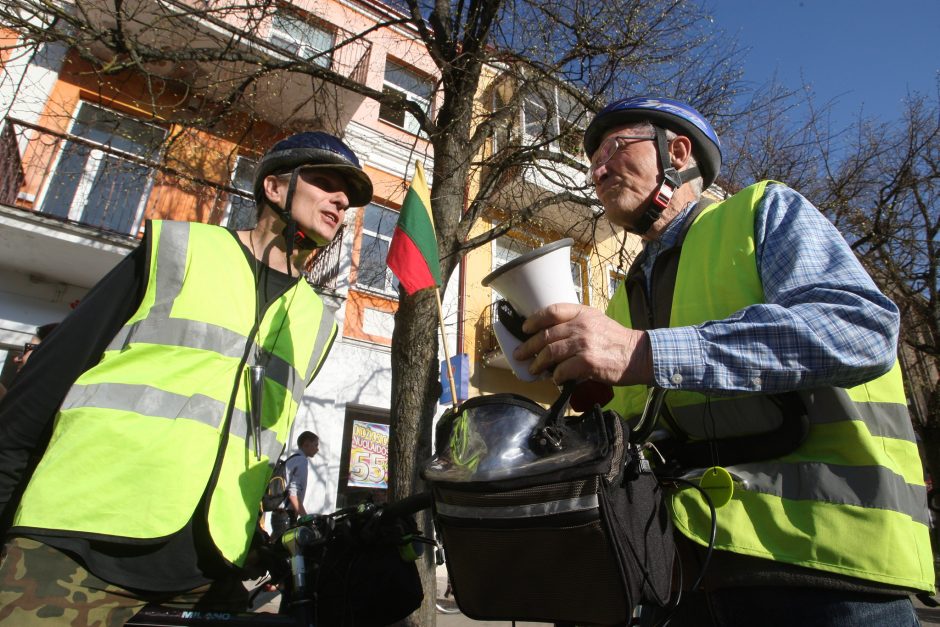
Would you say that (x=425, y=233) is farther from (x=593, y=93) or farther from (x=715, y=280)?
(x=593, y=93)

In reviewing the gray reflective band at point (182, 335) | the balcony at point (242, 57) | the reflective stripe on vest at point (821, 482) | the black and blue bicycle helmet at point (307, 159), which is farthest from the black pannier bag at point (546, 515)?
the balcony at point (242, 57)

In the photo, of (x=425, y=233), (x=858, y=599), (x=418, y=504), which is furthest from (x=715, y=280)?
(x=425, y=233)

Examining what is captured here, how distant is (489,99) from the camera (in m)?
Answer: 7.82

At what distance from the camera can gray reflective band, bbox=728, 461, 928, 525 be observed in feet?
3.89

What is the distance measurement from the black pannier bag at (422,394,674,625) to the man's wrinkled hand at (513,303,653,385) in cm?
9

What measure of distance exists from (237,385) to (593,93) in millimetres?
5402

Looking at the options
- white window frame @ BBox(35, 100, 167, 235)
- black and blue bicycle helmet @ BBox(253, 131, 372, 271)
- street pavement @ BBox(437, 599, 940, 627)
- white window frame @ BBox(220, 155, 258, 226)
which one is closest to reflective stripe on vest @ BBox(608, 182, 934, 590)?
black and blue bicycle helmet @ BBox(253, 131, 372, 271)

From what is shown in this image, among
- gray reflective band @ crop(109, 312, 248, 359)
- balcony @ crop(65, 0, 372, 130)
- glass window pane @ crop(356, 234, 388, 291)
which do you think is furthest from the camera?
glass window pane @ crop(356, 234, 388, 291)

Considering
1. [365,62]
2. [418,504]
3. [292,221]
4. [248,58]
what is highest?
[365,62]

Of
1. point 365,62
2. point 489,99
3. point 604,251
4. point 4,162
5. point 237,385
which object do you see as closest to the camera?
point 237,385

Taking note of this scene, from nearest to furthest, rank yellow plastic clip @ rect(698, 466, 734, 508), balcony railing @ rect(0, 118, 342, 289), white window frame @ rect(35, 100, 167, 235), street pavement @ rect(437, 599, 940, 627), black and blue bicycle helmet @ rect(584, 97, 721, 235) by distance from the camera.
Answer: yellow plastic clip @ rect(698, 466, 734, 508) → black and blue bicycle helmet @ rect(584, 97, 721, 235) → street pavement @ rect(437, 599, 940, 627) → balcony railing @ rect(0, 118, 342, 289) → white window frame @ rect(35, 100, 167, 235)

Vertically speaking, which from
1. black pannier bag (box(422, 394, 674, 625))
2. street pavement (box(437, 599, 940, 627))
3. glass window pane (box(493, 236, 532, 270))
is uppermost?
glass window pane (box(493, 236, 532, 270))

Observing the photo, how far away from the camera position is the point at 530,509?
0.98 m

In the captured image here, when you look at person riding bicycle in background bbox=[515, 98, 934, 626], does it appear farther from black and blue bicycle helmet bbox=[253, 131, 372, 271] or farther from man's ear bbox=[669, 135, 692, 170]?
black and blue bicycle helmet bbox=[253, 131, 372, 271]
